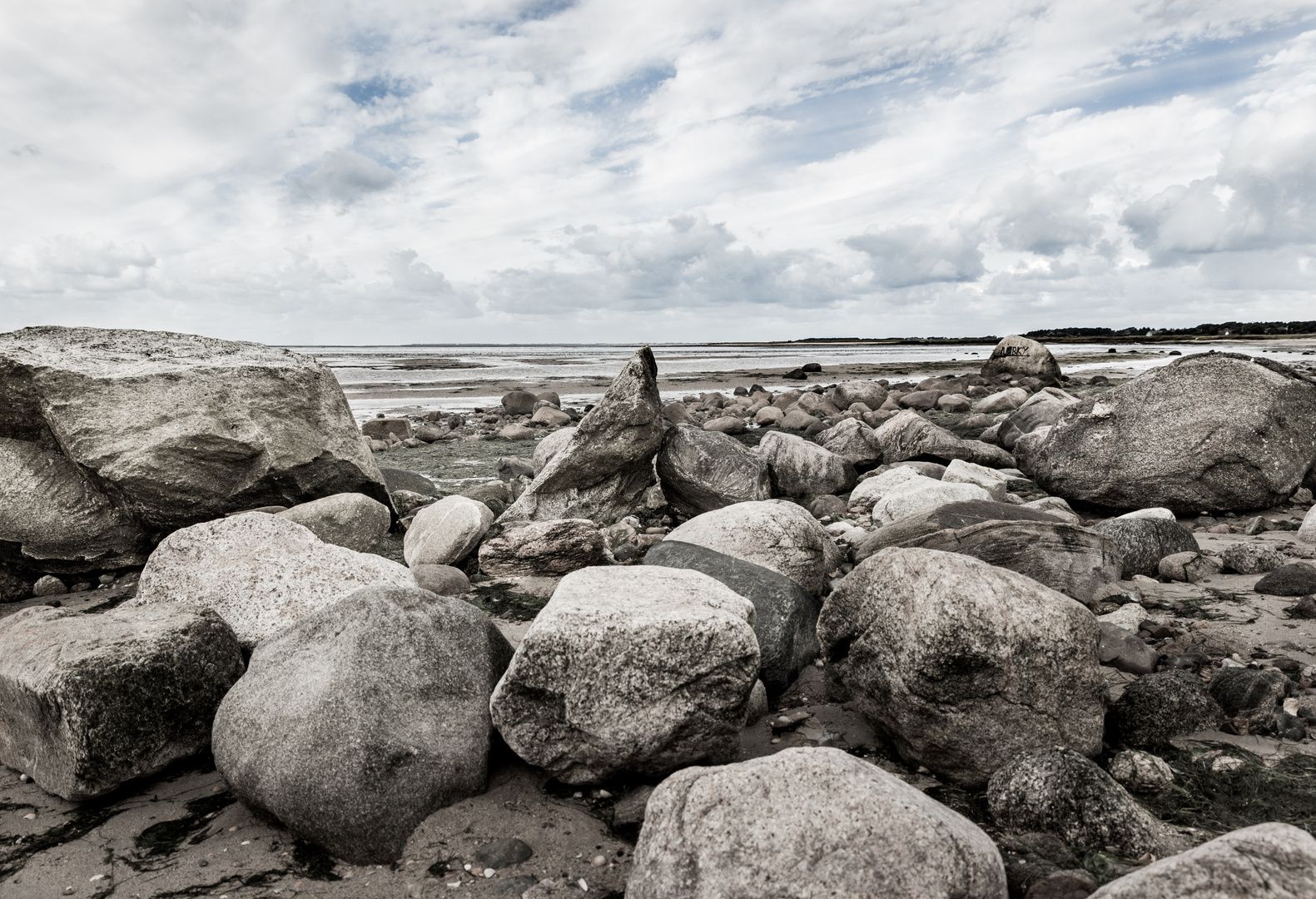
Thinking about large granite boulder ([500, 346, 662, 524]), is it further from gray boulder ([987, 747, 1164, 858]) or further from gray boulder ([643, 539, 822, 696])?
gray boulder ([987, 747, 1164, 858])

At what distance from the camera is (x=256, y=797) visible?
3408 mm

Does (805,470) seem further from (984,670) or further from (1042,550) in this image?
(984,670)

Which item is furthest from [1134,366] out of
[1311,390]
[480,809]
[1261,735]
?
[480,809]

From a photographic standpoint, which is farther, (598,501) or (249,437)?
(598,501)

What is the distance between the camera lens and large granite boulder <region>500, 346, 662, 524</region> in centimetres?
809

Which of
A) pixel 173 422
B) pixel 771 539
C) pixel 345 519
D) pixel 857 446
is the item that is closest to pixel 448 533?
pixel 345 519

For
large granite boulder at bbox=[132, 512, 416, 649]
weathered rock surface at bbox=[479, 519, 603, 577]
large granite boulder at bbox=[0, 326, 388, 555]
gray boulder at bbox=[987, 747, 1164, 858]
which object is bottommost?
gray boulder at bbox=[987, 747, 1164, 858]

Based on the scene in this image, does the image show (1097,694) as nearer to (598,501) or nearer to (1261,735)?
(1261,735)

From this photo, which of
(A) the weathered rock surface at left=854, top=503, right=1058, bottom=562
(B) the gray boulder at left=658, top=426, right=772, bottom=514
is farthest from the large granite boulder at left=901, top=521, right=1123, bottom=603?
(B) the gray boulder at left=658, top=426, right=772, bottom=514

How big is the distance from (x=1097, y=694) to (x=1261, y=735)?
841mm

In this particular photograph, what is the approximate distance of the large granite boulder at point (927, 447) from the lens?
10.6m

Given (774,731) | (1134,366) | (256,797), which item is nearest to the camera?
(256,797)

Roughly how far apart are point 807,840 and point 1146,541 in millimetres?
4888

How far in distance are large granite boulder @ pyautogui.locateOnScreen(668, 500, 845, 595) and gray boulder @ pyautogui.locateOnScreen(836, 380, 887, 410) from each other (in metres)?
13.1
